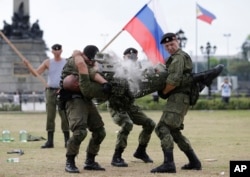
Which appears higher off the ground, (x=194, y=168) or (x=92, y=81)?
(x=92, y=81)

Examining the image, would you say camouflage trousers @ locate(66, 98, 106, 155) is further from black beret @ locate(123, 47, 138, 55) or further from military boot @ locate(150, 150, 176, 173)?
black beret @ locate(123, 47, 138, 55)

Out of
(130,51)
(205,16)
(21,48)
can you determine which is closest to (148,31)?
(130,51)

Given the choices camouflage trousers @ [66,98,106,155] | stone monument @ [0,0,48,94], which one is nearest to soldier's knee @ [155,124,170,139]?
camouflage trousers @ [66,98,106,155]

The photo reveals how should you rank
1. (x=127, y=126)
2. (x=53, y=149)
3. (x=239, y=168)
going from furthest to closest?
(x=53, y=149) → (x=127, y=126) → (x=239, y=168)

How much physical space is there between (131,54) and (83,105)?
1279 mm

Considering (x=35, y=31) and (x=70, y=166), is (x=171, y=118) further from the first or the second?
(x=35, y=31)

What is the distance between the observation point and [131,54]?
439 inches

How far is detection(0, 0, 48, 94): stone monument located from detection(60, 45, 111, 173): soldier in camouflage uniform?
38186 millimetres

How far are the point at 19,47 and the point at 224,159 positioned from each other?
3828 cm

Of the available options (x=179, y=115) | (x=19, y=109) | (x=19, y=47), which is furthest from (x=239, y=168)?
(x=19, y=47)

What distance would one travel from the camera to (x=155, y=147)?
46.5ft

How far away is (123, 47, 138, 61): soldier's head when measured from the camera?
1094 cm

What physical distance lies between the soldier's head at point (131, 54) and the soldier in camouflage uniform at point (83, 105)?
33.4 inches

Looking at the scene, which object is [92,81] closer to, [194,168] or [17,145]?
[194,168]
